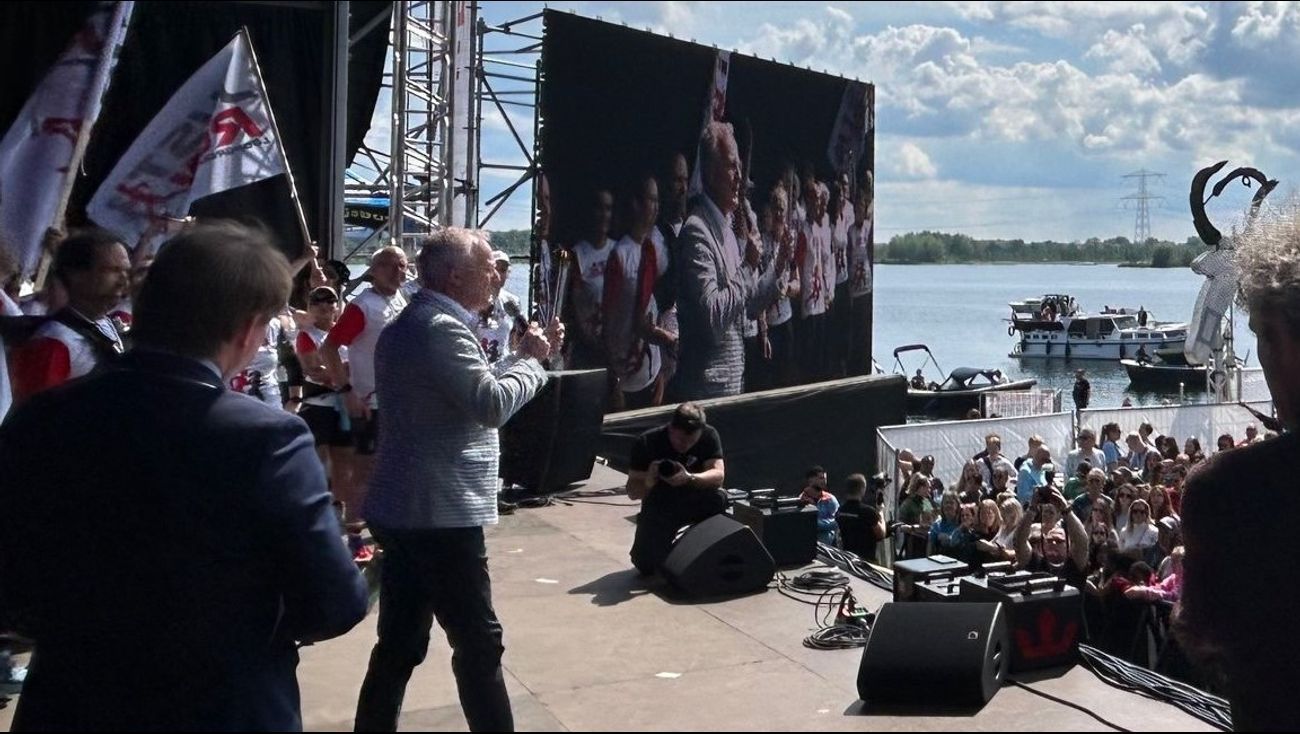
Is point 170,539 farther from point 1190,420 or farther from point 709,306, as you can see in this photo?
point 1190,420

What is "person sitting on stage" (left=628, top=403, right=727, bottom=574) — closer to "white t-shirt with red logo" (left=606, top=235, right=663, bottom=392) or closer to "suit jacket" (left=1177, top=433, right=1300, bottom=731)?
"suit jacket" (left=1177, top=433, right=1300, bottom=731)

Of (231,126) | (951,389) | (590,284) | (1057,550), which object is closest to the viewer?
(231,126)

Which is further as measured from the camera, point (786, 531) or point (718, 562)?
point (786, 531)

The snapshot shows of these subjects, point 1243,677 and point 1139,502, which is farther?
point 1139,502

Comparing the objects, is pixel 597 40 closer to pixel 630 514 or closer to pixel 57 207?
pixel 630 514

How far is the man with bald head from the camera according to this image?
1552cm

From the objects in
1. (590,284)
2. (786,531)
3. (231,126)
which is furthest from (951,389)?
(231,126)

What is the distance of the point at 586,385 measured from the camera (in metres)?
9.91

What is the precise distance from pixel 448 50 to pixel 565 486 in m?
5.14

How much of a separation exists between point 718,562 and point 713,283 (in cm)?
970

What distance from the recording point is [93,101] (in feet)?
25.5

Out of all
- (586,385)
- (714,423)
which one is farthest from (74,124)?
(714,423)

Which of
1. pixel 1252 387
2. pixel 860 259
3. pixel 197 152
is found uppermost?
pixel 197 152

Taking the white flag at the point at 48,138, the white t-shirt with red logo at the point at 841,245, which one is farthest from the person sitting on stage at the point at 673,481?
the white t-shirt with red logo at the point at 841,245
